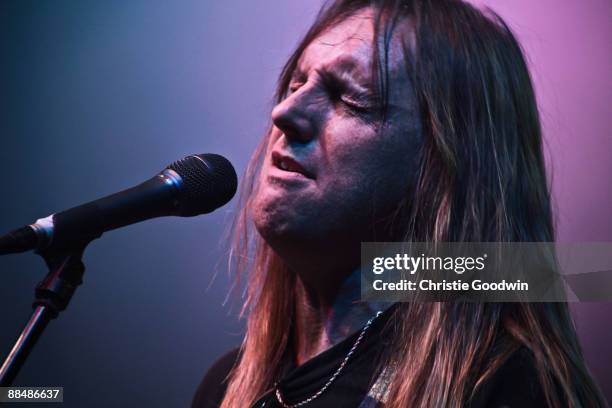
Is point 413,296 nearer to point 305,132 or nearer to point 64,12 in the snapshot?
point 305,132

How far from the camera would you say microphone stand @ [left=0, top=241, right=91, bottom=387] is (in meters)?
0.84

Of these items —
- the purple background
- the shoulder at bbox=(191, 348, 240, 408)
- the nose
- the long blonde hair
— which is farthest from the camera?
the purple background

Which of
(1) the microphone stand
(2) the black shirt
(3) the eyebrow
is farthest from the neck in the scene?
(1) the microphone stand

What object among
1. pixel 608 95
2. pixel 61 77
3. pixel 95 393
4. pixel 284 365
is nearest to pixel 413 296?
pixel 284 365

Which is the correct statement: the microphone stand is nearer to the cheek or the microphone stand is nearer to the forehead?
the cheek

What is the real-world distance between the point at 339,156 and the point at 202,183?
22 centimetres

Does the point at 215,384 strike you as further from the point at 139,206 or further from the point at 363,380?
the point at 139,206

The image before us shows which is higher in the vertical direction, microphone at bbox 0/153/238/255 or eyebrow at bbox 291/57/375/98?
eyebrow at bbox 291/57/375/98

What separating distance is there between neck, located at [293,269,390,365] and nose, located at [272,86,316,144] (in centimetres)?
25

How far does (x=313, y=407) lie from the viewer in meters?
1.07

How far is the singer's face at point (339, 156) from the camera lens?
1026 mm

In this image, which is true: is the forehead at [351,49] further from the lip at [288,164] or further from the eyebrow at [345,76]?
the lip at [288,164]

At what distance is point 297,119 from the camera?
3.49 ft

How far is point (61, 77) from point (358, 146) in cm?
116
